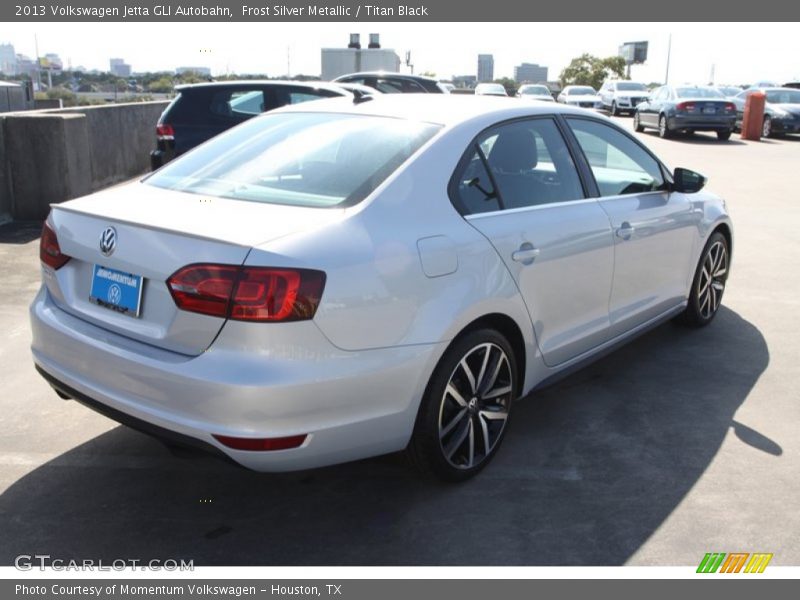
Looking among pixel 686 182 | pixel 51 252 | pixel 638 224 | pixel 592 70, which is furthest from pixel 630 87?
pixel 592 70

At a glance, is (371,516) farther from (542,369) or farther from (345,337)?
(542,369)

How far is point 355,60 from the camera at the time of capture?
1176 inches

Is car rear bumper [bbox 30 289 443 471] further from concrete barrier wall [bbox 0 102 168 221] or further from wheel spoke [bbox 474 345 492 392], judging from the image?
concrete barrier wall [bbox 0 102 168 221]

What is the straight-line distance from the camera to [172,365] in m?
3.00

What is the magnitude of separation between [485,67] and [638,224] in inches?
3621

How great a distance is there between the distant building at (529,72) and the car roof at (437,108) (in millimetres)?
116482

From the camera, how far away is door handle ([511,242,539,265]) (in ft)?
12.4

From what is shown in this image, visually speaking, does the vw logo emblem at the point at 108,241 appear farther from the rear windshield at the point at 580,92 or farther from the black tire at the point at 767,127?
the rear windshield at the point at 580,92

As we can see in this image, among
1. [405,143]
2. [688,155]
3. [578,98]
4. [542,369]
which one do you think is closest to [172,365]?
[405,143]

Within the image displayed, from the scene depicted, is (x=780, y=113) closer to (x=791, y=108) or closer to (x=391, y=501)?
(x=791, y=108)

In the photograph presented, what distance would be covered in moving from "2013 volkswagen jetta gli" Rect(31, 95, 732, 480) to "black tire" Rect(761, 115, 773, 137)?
23.3 metres

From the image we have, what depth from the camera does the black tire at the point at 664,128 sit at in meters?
24.4

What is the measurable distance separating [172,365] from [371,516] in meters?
1.07

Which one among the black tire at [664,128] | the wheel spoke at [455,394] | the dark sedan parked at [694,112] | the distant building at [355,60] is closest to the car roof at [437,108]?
the wheel spoke at [455,394]
